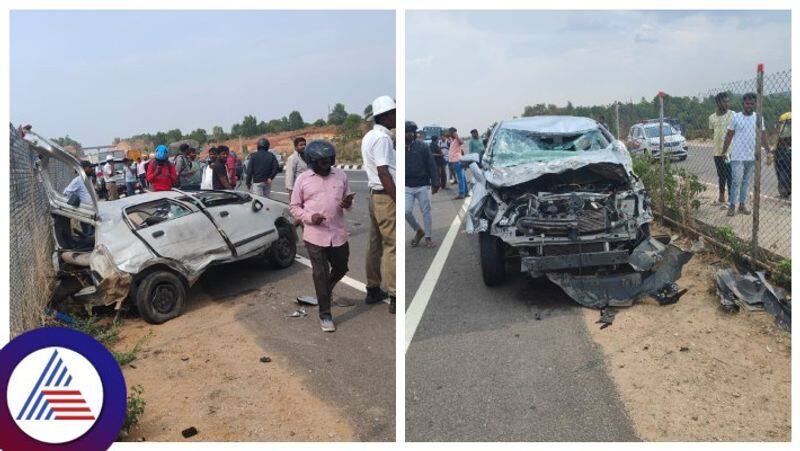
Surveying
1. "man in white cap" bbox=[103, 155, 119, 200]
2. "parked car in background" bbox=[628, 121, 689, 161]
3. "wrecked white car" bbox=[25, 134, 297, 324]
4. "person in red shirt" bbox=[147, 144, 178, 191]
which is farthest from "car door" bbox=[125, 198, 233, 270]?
"man in white cap" bbox=[103, 155, 119, 200]

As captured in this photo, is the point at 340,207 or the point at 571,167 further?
the point at 571,167

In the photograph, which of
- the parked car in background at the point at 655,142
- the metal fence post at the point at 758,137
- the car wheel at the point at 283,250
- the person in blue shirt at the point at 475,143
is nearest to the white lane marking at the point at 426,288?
the car wheel at the point at 283,250

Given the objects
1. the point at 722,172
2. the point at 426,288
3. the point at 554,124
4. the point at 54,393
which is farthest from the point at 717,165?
the point at 54,393

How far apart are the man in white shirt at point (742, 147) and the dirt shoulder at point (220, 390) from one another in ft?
18.4

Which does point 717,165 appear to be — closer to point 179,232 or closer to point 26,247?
point 179,232

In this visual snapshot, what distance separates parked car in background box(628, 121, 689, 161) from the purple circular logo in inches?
278

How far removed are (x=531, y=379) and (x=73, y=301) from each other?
160 inches

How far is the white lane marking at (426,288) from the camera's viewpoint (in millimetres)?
4977

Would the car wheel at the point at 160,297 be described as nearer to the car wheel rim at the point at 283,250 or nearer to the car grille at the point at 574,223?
the car wheel rim at the point at 283,250

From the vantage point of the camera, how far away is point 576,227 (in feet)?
16.9

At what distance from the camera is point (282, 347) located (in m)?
4.60

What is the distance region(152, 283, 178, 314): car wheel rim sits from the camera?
5.33 meters

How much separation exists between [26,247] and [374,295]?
3.03 meters
